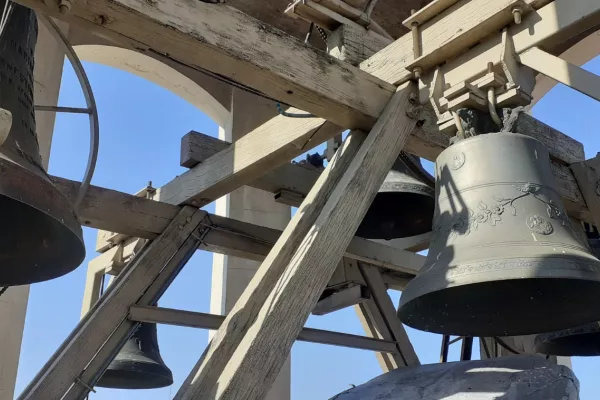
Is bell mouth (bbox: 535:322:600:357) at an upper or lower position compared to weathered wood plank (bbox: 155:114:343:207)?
lower

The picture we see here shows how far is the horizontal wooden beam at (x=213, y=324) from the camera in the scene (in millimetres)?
2232

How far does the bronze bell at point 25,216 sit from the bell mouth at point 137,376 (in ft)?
3.82

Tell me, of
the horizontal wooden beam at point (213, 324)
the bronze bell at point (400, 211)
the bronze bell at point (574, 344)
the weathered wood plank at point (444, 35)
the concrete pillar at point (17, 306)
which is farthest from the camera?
the concrete pillar at point (17, 306)

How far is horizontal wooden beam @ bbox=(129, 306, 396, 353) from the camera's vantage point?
7.32ft

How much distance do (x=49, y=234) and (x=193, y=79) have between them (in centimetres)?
279

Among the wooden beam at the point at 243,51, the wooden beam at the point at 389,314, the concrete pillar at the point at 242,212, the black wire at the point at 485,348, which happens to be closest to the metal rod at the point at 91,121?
the wooden beam at the point at 243,51

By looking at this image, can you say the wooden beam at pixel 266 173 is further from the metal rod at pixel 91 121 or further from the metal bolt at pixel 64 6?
the metal bolt at pixel 64 6

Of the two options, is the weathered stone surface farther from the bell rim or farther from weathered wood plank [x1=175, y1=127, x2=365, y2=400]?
weathered wood plank [x1=175, y1=127, x2=365, y2=400]

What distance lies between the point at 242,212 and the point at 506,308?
8.51 feet

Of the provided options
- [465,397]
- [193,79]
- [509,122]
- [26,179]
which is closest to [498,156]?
[509,122]

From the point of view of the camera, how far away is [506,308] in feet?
5.57

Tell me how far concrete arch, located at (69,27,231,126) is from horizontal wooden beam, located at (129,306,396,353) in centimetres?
204

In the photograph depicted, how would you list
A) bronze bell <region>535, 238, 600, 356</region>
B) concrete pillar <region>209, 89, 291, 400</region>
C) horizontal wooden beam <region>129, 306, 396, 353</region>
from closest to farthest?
horizontal wooden beam <region>129, 306, 396, 353</region>
bronze bell <region>535, 238, 600, 356</region>
concrete pillar <region>209, 89, 291, 400</region>

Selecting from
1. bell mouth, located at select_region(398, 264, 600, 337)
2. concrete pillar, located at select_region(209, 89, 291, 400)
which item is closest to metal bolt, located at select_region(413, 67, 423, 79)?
bell mouth, located at select_region(398, 264, 600, 337)
